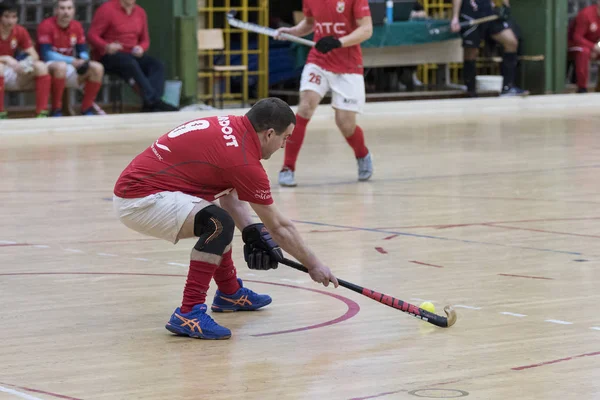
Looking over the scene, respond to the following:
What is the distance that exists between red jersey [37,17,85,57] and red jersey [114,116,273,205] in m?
11.4

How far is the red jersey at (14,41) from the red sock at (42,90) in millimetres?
495

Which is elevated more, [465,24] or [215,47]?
[465,24]

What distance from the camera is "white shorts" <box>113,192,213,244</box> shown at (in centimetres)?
586

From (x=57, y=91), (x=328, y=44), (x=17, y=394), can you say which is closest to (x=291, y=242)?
(x=17, y=394)

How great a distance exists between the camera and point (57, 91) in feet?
55.9

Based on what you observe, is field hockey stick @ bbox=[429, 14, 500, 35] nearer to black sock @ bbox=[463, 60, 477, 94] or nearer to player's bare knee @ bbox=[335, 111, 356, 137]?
black sock @ bbox=[463, 60, 477, 94]

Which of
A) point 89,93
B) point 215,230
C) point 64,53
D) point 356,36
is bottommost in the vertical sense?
point 215,230

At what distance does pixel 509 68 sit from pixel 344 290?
15778 mm

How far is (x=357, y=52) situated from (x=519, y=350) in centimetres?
653

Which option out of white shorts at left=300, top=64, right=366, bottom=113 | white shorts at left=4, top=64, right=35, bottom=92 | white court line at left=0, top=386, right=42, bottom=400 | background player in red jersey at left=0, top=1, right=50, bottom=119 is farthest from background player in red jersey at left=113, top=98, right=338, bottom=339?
white shorts at left=4, top=64, right=35, bottom=92

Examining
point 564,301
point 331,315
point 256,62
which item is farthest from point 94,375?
point 256,62

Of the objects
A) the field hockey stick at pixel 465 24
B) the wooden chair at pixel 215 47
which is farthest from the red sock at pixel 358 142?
the field hockey stick at pixel 465 24

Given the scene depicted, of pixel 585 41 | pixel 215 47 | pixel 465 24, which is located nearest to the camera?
pixel 215 47

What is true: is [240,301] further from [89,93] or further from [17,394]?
[89,93]
